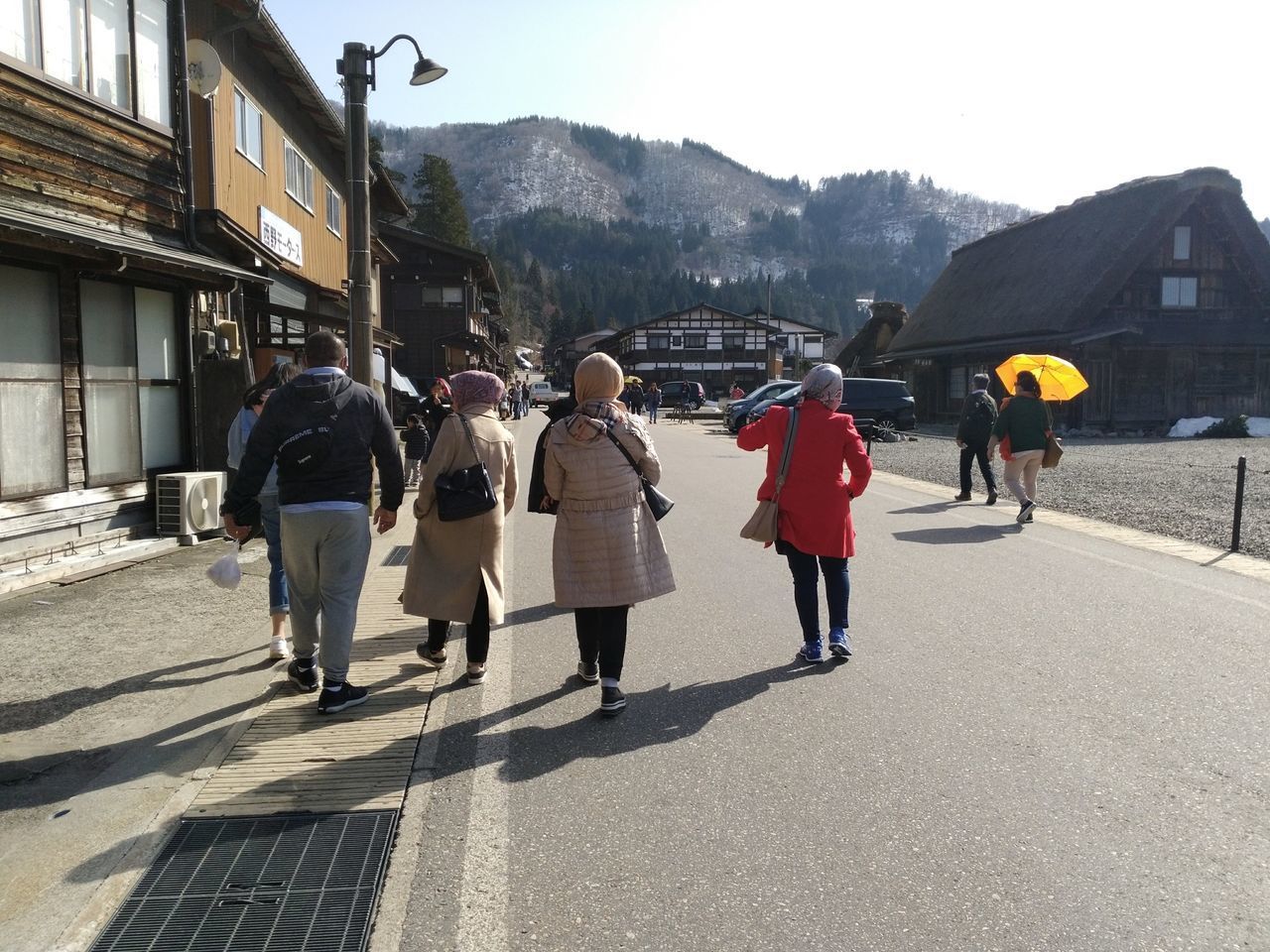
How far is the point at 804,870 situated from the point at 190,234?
32.5 ft

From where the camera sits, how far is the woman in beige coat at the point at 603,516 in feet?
15.8

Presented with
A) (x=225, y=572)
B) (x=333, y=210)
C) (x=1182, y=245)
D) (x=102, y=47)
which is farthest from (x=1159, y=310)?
(x=225, y=572)

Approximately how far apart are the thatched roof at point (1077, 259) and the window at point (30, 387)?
28.1 metres

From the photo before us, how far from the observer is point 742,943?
2.83m

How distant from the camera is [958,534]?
10.5 m

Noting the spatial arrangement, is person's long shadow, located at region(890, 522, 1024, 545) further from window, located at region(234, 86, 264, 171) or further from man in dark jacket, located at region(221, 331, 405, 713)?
window, located at region(234, 86, 264, 171)

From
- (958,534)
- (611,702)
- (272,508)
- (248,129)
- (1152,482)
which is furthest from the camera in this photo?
(1152,482)

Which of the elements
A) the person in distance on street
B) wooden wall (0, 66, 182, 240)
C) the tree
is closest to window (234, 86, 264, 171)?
wooden wall (0, 66, 182, 240)

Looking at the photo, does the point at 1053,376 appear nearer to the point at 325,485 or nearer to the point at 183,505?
the point at 183,505

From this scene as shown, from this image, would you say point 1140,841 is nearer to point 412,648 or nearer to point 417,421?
point 412,648

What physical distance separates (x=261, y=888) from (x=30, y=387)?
6501 mm

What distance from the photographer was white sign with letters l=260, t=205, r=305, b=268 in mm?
14044

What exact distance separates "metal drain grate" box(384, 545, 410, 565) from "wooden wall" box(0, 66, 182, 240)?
13.5 feet

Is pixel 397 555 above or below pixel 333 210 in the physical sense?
below
